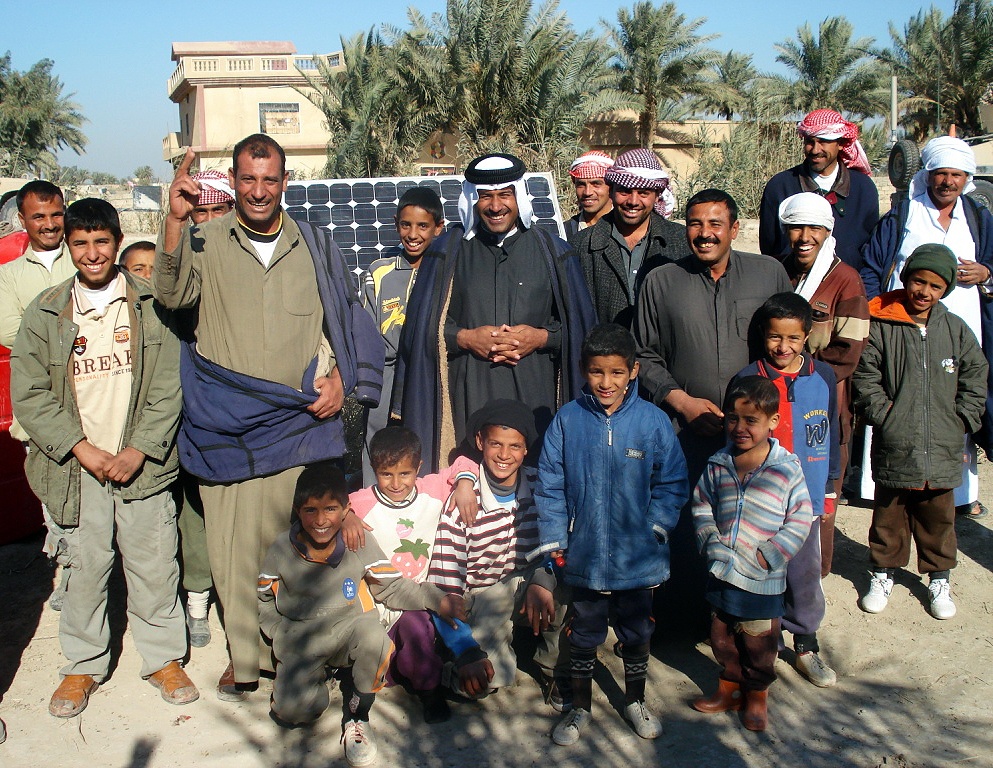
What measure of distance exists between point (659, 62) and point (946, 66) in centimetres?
936

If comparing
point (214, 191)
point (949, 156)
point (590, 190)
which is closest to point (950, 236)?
point (949, 156)

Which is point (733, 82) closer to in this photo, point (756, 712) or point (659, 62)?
point (659, 62)

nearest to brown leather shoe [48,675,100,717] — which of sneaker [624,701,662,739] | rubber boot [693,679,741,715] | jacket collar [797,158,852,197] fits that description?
sneaker [624,701,662,739]

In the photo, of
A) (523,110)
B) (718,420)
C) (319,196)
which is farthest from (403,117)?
(718,420)

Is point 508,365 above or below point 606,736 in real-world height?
above

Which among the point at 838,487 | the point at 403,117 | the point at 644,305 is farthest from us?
the point at 403,117

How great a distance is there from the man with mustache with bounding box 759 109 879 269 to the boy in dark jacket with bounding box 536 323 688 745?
1952 millimetres

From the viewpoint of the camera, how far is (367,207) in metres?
6.80

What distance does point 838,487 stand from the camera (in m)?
4.51

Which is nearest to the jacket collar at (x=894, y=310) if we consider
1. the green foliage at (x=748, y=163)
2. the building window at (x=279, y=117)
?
the green foliage at (x=748, y=163)

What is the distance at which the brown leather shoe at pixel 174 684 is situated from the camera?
13.0ft

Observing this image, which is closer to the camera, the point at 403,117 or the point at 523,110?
the point at 523,110

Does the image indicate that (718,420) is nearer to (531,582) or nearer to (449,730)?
(531,582)

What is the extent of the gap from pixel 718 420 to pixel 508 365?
38.8 inches
